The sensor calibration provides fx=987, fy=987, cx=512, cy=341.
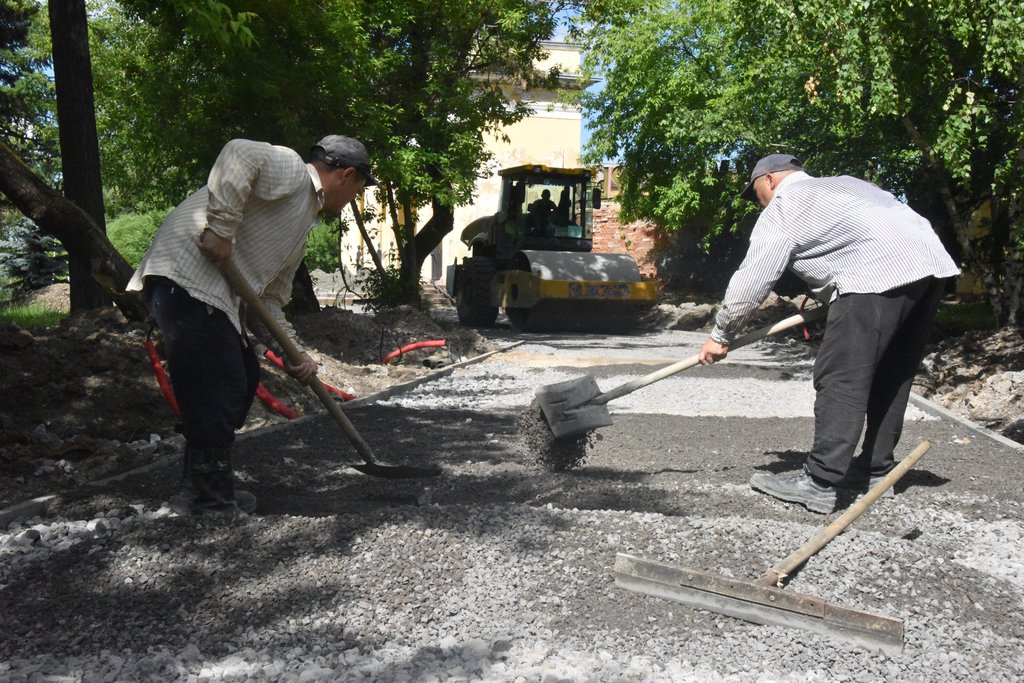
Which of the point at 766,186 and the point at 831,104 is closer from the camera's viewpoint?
the point at 766,186

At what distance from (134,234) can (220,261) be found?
28843 mm

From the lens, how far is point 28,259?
2314cm

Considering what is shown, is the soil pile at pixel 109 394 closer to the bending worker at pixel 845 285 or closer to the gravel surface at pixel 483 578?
the gravel surface at pixel 483 578

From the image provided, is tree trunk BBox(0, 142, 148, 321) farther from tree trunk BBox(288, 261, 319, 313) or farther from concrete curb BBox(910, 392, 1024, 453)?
concrete curb BBox(910, 392, 1024, 453)

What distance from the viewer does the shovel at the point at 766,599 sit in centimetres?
305

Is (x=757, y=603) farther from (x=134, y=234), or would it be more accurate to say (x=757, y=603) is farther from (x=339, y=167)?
(x=134, y=234)

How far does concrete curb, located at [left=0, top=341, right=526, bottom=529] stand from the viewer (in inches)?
162

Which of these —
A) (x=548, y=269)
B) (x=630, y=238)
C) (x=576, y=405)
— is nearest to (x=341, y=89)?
(x=548, y=269)

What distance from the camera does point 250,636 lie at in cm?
298

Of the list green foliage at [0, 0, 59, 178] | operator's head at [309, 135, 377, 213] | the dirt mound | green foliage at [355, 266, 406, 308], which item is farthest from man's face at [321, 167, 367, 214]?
green foliage at [0, 0, 59, 178]

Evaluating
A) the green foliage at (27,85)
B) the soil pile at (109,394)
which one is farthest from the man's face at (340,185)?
the green foliage at (27,85)

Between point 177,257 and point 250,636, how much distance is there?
5.18 ft

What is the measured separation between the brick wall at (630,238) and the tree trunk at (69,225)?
73.3 feet

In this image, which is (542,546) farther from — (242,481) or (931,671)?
(242,481)
